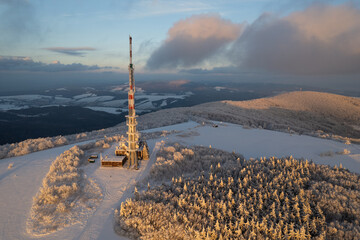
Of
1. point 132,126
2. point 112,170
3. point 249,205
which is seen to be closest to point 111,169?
point 112,170

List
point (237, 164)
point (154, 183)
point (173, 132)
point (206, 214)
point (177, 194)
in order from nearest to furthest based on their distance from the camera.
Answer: point (206, 214), point (177, 194), point (154, 183), point (237, 164), point (173, 132)

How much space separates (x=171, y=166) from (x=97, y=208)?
19.5 feet

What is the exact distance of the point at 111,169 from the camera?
15289mm

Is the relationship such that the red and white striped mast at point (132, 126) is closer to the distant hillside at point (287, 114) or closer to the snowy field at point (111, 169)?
the snowy field at point (111, 169)

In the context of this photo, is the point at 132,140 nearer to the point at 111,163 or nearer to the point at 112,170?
the point at 111,163

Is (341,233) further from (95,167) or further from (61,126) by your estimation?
(61,126)

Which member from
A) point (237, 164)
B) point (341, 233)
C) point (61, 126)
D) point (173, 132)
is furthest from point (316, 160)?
point (61, 126)

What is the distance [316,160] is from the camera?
17.0 metres

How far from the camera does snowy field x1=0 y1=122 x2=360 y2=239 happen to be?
9.04 m

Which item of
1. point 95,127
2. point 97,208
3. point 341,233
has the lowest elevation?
point 95,127

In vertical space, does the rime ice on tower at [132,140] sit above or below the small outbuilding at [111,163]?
above

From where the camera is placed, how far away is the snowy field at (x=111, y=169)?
9039mm

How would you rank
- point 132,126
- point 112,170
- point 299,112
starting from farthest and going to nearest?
point 299,112 → point 132,126 → point 112,170

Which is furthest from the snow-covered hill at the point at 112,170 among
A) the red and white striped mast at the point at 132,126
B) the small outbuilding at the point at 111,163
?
the red and white striped mast at the point at 132,126
